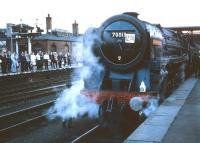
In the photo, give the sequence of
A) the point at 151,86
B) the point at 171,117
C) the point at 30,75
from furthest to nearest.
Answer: the point at 30,75, the point at 151,86, the point at 171,117

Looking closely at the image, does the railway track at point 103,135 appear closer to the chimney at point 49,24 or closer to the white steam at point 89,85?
the white steam at point 89,85

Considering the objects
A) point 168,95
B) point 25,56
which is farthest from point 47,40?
point 168,95

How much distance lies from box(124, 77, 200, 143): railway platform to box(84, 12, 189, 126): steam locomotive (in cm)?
65

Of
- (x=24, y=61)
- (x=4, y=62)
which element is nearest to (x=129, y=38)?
(x=4, y=62)

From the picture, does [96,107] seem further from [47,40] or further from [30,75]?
[47,40]

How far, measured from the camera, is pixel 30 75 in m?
23.3

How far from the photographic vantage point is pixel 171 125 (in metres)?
7.45

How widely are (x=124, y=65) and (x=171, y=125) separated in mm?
2340

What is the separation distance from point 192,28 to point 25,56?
39.5 ft

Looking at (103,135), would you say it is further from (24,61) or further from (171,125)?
(24,61)

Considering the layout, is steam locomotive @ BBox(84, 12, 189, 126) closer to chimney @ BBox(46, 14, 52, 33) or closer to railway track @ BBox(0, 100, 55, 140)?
railway track @ BBox(0, 100, 55, 140)

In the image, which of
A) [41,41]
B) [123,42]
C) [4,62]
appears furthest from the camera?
[41,41]

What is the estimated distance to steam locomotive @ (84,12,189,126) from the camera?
8.77 meters

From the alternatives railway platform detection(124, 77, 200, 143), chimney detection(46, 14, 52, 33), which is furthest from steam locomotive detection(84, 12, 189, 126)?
chimney detection(46, 14, 52, 33)
